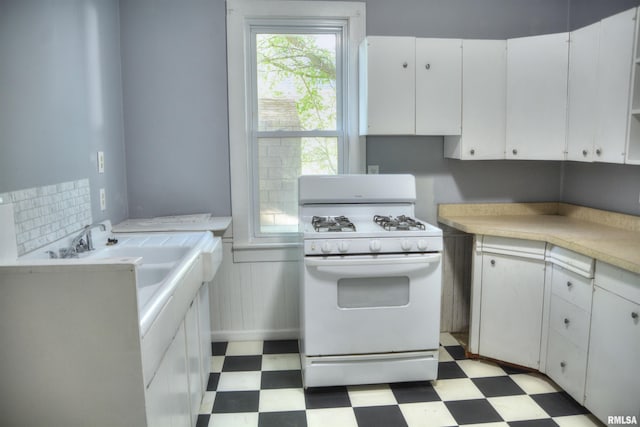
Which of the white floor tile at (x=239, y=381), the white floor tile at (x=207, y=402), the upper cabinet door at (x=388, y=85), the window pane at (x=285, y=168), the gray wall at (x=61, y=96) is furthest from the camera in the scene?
the window pane at (x=285, y=168)

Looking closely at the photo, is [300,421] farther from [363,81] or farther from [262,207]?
[363,81]

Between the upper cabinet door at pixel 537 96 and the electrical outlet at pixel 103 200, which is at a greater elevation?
the upper cabinet door at pixel 537 96

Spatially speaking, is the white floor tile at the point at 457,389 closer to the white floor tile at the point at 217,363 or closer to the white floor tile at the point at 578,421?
the white floor tile at the point at 578,421

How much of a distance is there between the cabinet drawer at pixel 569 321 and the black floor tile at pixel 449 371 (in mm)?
555

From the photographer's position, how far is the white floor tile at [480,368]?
283 cm

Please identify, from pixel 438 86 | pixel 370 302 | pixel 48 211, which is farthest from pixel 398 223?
pixel 48 211

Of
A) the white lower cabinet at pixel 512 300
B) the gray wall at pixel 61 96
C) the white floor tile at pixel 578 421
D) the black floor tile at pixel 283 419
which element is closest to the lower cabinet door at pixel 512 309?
the white lower cabinet at pixel 512 300

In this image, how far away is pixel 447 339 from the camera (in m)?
3.33

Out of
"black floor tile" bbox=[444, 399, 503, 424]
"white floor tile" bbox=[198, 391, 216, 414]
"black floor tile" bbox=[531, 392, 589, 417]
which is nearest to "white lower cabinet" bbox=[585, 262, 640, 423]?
"black floor tile" bbox=[531, 392, 589, 417]

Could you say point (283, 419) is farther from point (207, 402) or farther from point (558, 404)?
point (558, 404)

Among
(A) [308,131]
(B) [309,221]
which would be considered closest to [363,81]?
(A) [308,131]

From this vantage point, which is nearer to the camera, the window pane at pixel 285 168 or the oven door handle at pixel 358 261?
the oven door handle at pixel 358 261

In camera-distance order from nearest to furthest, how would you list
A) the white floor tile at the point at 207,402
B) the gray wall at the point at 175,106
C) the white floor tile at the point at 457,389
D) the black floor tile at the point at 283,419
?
1. the black floor tile at the point at 283,419
2. the white floor tile at the point at 207,402
3. the white floor tile at the point at 457,389
4. the gray wall at the point at 175,106

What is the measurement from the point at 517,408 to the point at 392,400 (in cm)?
60
